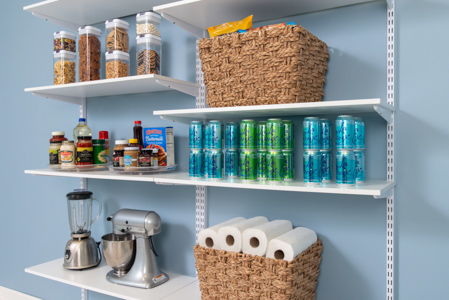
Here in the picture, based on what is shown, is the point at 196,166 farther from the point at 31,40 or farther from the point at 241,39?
the point at 31,40

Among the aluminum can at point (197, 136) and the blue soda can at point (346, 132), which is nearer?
the blue soda can at point (346, 132)

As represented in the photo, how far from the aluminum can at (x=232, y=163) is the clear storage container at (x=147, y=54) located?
56 cm

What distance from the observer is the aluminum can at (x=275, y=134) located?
1424 mm

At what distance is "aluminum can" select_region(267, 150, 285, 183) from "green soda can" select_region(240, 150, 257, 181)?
0.08 m

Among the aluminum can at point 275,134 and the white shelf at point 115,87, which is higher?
the white shelf at point 115,87

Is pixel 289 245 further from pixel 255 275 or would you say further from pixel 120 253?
pixel 120 253

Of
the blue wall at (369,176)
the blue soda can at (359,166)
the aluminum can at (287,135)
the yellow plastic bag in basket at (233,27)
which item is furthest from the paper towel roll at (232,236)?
the yellow plastic bag in basket at (233,27)

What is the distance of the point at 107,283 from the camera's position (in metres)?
1.89

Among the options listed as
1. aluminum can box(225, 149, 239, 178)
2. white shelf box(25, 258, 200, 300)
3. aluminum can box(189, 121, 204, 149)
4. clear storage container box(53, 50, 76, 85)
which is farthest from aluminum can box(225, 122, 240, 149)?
clear storage container box(53, 50, 76, 85)

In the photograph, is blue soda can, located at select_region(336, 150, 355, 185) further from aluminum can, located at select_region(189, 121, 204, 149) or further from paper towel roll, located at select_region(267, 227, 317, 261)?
aluminum can, located at select_region(189, 121, 204, 149)

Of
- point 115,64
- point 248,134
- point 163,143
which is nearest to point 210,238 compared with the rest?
point 248,134

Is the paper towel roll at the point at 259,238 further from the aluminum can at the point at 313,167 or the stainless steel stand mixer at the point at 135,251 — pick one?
the stainless steel stand mixer at the point at 135,251

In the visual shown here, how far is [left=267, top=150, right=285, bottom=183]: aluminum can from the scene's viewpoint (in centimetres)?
143

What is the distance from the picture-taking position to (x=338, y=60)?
61.4 inches
